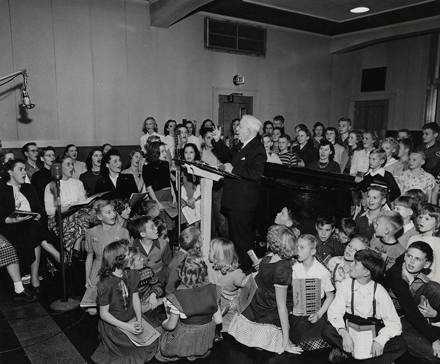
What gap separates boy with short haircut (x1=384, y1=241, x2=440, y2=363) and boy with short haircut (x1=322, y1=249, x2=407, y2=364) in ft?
0.48

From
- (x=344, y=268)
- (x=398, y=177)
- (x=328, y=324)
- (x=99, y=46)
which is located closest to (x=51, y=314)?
(x=328, y=324)

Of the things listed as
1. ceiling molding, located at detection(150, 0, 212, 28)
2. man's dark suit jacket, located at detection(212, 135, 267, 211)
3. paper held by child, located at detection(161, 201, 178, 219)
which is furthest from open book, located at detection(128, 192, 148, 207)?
ceiling molding, located at detection(150, 0, 212, 28)

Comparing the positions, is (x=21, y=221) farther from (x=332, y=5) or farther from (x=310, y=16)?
(x=310, y=16)

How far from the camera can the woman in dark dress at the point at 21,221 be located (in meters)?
3.42

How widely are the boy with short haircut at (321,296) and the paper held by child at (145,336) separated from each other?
93 cm

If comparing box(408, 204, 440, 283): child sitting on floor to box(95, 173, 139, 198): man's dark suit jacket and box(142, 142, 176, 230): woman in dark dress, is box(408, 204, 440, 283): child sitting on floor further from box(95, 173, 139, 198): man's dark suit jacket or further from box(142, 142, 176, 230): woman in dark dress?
box(95, 173, 139, 198): man's dark suit jacket

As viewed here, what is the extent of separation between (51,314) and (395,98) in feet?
29.6

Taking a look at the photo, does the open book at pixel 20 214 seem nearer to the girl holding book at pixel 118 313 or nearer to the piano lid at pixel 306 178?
the girl holding book at pixel 118 313

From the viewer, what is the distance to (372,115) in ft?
32.9

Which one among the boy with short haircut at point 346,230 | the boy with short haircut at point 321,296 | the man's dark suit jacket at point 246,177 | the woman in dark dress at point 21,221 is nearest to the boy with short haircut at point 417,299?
the boy with short haircut at point 321,296

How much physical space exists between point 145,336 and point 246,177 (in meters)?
1.50

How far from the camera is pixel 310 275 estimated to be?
279 centimetres

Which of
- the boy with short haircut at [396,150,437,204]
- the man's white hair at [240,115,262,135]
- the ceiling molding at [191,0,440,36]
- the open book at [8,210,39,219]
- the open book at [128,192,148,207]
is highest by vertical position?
the ceiling molding at [191,0,440,36]

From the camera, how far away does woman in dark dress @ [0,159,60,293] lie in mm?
3416
